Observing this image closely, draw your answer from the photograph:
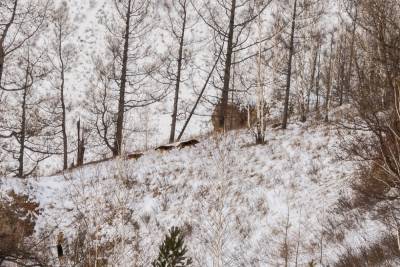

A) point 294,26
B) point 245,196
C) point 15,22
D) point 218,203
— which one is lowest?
point 218,203

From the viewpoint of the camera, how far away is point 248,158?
14.0 metres

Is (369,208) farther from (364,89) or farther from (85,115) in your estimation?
(85,115)

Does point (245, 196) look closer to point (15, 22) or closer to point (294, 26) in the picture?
point (15, 22)

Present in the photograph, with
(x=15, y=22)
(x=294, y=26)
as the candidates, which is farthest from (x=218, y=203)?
(x=294, y=26)

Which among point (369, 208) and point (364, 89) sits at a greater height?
point (364, 89)

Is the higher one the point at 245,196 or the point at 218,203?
the point at 245,196

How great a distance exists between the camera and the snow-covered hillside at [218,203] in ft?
30.2

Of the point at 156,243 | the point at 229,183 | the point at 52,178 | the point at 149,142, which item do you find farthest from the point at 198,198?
the point at 149,142

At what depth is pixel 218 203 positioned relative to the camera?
36.8 feet

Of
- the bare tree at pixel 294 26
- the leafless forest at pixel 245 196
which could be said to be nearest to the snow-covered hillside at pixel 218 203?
the leafless forest at pixel 245 196

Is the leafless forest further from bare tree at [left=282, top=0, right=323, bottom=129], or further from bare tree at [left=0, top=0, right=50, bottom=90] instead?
bare tree at [left=282, top=0, right=323, bottom=129]

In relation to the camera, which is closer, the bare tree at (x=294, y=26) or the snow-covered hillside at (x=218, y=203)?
the snow-covered hillside at (x=218, y=203)

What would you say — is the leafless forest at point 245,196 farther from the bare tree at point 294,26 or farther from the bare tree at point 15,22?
the bare tree at point 294,26

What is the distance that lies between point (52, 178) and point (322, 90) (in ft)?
63.5
